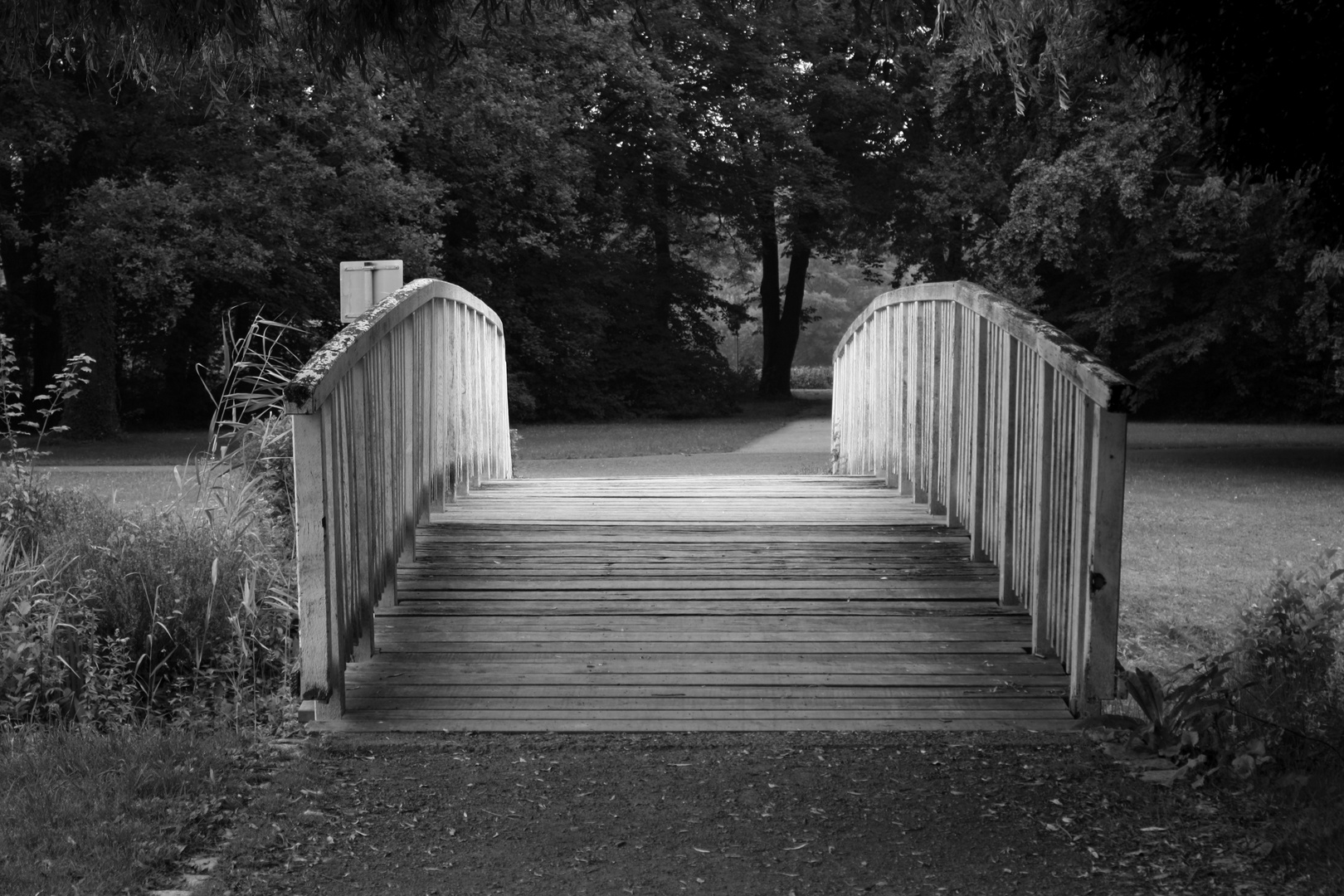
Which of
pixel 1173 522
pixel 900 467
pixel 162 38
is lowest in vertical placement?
pixel 1173 522

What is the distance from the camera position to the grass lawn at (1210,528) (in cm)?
861

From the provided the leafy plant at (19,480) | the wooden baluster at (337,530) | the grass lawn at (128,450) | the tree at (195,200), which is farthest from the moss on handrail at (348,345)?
the grass lawn at (128,450)

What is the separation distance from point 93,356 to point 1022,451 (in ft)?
71.1

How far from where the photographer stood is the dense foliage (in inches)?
242

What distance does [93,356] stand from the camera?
23906 millimetres

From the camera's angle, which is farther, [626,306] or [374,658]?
[626,306]

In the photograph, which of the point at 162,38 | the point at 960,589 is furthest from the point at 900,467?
the point at 162,38

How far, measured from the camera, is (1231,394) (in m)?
32.8

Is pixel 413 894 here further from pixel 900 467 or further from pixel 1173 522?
pixel 1173 522

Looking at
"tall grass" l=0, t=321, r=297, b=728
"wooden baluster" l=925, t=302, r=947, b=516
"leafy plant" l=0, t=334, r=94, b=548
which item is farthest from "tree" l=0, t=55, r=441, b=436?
"wooden baluster" l=925, t=302, r=947, b=516

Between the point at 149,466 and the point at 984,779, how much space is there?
16.5m

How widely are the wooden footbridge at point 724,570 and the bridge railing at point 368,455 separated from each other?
0.6 inches

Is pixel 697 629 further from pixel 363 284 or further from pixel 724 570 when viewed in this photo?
pixel 363 284

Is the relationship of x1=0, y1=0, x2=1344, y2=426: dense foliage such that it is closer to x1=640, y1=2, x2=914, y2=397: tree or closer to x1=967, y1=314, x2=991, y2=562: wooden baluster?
x1=640, y1=2, x2=914, y2=397: tree
